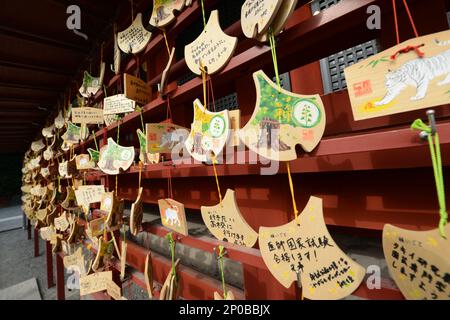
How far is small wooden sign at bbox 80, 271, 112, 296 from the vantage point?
117cm

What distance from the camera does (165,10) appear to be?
86 centimetres

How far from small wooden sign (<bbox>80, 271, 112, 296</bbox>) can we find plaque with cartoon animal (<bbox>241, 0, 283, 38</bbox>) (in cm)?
133

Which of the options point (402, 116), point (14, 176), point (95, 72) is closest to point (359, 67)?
point (402, 116)

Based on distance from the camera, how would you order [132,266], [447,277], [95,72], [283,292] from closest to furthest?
[447,277] → [283,292] → [132,266] → [95,72]

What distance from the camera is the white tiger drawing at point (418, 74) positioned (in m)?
0.30

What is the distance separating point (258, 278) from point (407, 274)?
0.50m

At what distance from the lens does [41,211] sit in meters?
2.76

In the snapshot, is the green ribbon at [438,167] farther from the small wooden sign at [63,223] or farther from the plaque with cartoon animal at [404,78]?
the small wooden sign at [63,223]

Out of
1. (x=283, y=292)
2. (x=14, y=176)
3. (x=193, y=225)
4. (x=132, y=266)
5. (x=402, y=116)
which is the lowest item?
(x=132, y=266)

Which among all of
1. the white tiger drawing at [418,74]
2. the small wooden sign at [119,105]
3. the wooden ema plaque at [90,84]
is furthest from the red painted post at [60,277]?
the white tiger drawing at [418,74]

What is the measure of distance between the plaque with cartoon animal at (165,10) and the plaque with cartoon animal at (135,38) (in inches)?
4.3

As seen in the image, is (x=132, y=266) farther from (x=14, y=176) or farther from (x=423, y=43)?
(x=14, y=176)

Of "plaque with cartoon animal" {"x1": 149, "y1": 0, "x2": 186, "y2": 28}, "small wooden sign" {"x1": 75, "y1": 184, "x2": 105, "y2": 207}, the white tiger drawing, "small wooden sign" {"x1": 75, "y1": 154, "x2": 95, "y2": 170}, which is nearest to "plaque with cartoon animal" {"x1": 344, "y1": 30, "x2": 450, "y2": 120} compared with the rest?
the white tiger drawing

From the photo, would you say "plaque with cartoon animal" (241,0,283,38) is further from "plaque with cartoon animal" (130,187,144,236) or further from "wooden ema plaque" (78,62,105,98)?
"wooden ema plaque" (78,62,105,98)
